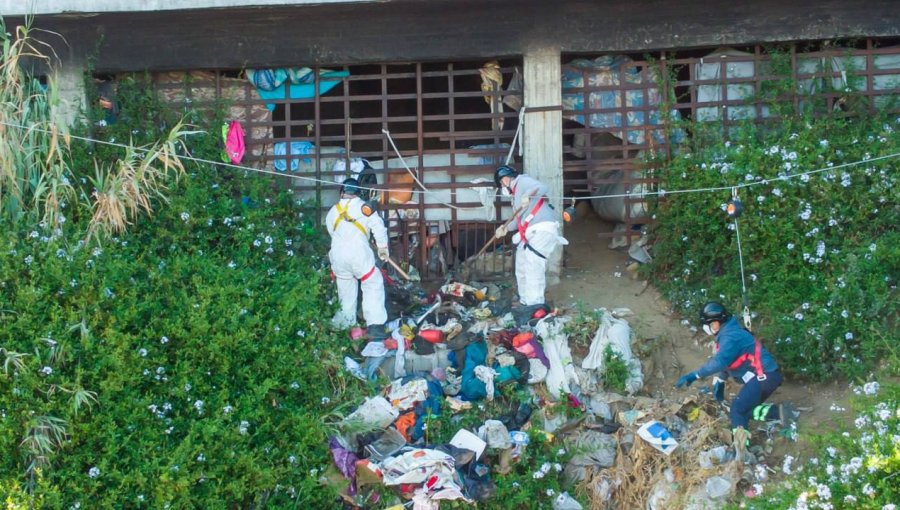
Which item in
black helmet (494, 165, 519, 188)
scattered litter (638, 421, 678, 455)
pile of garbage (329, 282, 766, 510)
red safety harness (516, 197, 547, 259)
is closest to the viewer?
pile of garbage (329, 282, 766, 510)

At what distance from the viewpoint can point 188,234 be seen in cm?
1028

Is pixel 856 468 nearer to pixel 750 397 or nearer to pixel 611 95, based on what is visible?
pixel 750 397

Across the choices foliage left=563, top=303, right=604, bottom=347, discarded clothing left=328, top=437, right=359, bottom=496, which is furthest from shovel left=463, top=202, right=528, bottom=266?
discarded clothing left=328, top=437, right=359, bottom=496

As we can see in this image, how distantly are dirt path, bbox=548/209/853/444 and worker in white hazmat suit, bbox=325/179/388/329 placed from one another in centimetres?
183

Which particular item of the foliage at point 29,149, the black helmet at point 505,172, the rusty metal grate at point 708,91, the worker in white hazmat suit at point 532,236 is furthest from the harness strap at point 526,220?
the foliage at point 29,149

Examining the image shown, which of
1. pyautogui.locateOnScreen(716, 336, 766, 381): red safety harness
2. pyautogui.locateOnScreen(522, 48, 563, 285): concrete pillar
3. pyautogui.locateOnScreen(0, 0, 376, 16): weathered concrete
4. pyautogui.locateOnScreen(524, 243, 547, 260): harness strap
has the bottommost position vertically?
pyautogui.locateOnScreen(716, 336, 766, 381): red safety harness

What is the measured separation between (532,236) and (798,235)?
92.1 inches

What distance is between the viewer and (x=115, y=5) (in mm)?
10625

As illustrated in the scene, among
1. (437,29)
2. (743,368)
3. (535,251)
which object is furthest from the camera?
(437,29)

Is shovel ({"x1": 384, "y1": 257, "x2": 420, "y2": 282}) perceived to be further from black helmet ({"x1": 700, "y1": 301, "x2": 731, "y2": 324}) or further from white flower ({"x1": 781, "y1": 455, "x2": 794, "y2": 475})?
white flower ({"x1": 781, "y1": 455, "x2": 794, "y2": 475})

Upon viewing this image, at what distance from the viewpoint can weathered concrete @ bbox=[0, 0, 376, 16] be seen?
10516 millimetres

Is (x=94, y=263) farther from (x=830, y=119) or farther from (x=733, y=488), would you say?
(x=830, y=119)

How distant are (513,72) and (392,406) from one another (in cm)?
396

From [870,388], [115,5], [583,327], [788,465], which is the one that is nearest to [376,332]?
[583,327]
